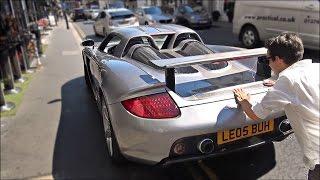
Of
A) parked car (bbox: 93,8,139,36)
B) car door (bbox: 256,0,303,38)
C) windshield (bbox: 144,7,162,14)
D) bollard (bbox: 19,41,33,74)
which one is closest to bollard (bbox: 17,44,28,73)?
bollard (bbox: 19,41,33,74)

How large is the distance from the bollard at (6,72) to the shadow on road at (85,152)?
1.84 m

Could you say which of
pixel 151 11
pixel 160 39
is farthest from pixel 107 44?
pixel 151 11

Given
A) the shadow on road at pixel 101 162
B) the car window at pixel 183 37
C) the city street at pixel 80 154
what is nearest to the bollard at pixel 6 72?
the city street at pixel 80 154

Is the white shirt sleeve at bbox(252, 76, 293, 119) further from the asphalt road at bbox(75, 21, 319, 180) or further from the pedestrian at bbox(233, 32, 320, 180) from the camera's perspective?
the asphalt road at bbox(75, 21, 319, 180)

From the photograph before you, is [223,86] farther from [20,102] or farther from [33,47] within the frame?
[33,47]

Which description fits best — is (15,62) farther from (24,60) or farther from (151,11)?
(151,11)

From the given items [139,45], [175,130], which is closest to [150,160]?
[175,130]

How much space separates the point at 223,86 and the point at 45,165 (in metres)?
Result: 2.32

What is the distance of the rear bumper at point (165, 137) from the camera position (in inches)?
113

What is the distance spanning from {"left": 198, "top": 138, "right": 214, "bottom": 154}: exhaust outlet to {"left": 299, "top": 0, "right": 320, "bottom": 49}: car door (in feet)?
21.0

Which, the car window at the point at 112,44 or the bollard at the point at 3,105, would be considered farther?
the bollard at the point at 3,105

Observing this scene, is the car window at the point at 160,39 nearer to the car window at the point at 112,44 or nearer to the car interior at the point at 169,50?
the car interior at the point at 169,50

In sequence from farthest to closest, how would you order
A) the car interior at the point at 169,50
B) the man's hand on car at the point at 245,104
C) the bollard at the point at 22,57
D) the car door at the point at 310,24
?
the bollard at the point at 22,57
the car door at the point at 310,24
the car interior at the point at 169,50
the man's hand on car at the point at 245,104

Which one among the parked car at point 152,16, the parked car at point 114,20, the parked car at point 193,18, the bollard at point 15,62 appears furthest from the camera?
the parked car at point 193,18
